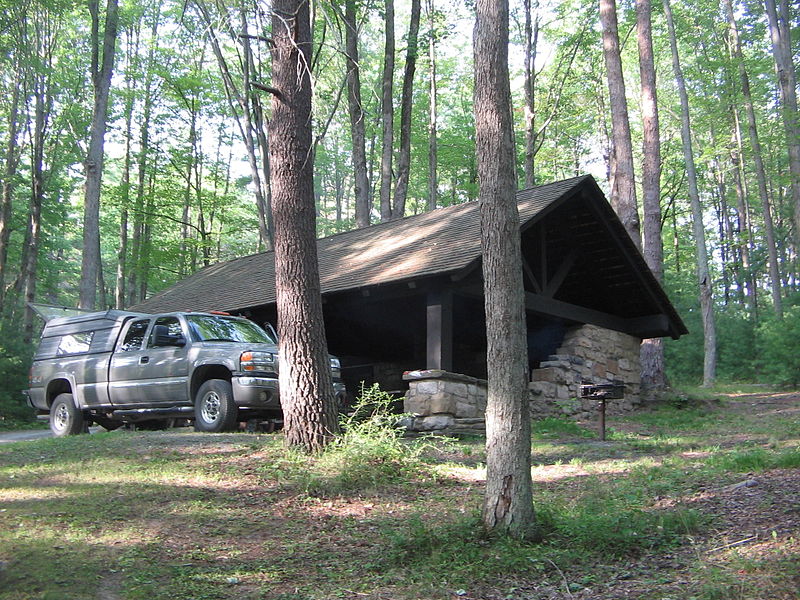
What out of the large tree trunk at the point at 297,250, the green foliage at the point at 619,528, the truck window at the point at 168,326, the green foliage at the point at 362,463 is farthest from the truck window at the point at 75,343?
the green foliage at the point at 619,528

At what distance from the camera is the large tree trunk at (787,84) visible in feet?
65.6

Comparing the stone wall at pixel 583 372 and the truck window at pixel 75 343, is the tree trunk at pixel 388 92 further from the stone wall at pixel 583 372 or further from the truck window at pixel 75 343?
the truck window at pixel 75 343

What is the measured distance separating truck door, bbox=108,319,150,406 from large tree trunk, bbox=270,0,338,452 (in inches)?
157

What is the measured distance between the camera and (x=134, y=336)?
12117 millimetres

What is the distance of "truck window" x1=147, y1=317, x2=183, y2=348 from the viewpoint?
38.0 ft

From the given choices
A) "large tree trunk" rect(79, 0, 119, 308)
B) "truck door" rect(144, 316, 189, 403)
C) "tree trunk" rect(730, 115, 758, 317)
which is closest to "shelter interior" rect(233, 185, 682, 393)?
"truck door" rect(144, 316, 189, 403)

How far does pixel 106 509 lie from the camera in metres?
6.29

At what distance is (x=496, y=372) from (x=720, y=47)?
29413 mm

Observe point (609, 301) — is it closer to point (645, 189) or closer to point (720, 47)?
point (645, 189)

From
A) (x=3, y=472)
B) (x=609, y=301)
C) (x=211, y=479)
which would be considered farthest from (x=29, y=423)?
(x=609, y=301)

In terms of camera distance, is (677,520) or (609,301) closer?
(677,520)

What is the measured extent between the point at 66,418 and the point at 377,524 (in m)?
8.08

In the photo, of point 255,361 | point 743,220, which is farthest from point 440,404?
point 743,220

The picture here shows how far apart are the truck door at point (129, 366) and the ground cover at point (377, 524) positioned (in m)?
2.19
